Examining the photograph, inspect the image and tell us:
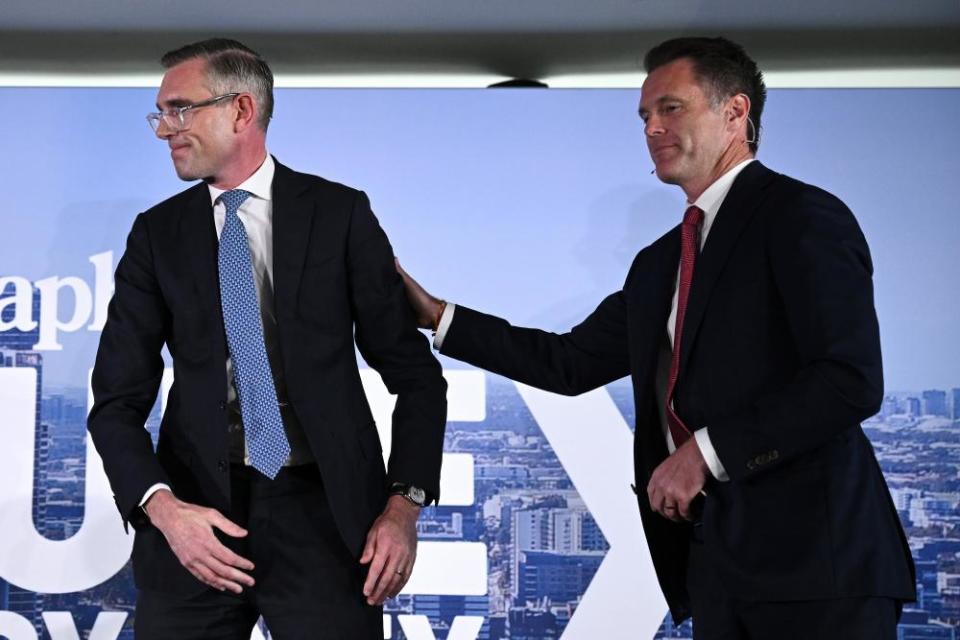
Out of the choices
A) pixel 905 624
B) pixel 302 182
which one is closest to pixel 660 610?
pixel 905 624

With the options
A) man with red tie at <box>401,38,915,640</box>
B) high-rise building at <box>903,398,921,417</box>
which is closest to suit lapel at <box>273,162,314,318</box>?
man with red tie at <box>401,38,915,640</box>

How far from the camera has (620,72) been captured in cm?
389

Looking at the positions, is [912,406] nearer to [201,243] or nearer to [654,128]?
[654,128]

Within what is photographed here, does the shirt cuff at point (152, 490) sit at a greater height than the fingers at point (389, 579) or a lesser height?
greater

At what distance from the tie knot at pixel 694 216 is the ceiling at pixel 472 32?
62.6 inches

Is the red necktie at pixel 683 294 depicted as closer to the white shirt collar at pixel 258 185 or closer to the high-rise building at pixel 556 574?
the white shirt collar at pixel 258 185

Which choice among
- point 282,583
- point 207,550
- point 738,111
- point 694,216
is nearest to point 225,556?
point 207,550

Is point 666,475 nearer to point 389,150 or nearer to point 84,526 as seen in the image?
point 389,150

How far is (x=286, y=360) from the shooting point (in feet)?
6.24

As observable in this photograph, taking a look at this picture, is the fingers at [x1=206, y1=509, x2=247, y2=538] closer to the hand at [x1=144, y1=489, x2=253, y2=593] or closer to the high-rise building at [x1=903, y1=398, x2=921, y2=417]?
the hand at [x1=144, y1=489, x2=253, y2=593]

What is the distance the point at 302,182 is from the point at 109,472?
0.63 meters

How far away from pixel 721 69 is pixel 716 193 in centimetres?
27

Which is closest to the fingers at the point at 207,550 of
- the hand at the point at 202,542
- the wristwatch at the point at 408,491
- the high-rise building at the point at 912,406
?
the hand at the point at 202,542

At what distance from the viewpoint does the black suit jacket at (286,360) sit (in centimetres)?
189
